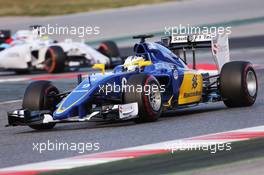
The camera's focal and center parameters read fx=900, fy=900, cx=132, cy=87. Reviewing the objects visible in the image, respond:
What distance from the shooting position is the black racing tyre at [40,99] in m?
11.7

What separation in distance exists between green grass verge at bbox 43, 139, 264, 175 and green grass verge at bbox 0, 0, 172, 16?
33751 mm

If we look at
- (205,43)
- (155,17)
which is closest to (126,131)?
(205,43)

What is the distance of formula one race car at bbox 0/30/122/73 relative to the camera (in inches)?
902

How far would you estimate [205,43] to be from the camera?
44.3ft

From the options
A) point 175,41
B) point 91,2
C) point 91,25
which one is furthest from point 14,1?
point 175,41

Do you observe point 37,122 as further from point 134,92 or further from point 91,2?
point 91,2

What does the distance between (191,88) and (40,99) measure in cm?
219

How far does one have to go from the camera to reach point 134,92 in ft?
36.8
